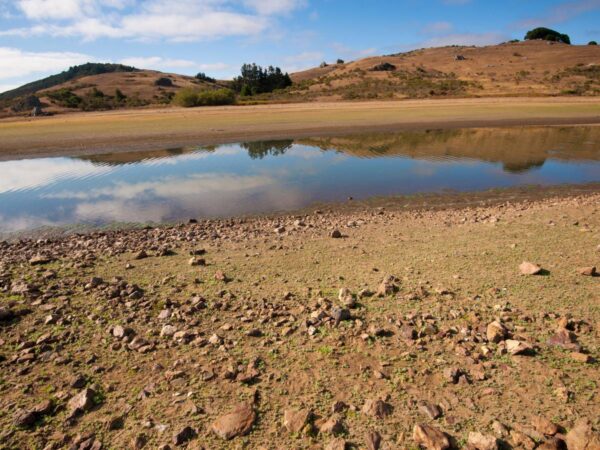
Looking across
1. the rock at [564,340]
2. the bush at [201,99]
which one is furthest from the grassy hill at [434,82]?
the rock at [564,340]

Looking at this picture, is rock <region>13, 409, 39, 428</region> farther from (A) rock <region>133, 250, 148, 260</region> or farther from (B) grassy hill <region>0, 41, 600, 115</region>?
(B) grassy hill <region>0, 41, 600, 115</region>

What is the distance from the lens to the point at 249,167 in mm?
22625

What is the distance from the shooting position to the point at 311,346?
17.2 feet

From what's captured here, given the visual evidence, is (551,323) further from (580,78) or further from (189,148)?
(580,78)

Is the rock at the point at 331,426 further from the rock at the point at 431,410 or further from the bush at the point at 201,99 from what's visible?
the bush at the point at 201,99

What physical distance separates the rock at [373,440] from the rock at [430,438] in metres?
0.35

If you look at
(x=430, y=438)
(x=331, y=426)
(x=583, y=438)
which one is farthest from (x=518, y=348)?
(x=331, y=426)

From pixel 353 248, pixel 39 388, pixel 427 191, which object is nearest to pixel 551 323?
pixel 353 248

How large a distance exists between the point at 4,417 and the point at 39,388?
447 mm

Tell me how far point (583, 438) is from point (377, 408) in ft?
6.04

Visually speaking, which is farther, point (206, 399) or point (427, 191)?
point (427, 191)

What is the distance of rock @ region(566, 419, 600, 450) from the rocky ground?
0.01 m

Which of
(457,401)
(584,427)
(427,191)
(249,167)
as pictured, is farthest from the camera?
(249,167)

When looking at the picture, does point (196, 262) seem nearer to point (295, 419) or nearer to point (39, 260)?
point (39, 260)
